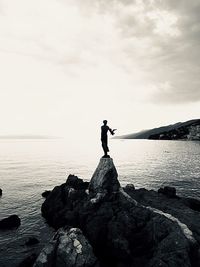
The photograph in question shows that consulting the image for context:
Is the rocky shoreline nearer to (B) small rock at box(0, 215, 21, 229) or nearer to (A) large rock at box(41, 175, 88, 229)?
(A) large rock at box(41, 175, 88, 229)

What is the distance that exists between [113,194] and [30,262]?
10.6 meters

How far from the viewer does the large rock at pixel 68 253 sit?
18.8m

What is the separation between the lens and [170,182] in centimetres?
5956

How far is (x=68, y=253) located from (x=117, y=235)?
499 cm

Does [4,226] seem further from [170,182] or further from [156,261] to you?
[170,182]

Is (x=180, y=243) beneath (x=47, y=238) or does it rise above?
above

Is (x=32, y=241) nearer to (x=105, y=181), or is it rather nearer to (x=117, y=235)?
(x=105, y=181)

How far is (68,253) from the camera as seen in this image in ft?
62.9

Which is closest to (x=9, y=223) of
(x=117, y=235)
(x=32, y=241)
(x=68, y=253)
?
(x=32, y=241)

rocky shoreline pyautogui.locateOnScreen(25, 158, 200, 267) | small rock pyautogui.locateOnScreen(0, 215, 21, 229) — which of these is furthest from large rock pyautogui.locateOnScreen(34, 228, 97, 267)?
small rock pyautogui.locateOnScreen(0, 215, 21, 229)

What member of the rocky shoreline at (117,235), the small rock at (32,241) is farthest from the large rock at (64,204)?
the small rock at (32,241)

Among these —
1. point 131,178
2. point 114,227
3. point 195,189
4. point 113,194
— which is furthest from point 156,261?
point 131,178

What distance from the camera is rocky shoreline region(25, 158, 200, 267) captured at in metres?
19.1

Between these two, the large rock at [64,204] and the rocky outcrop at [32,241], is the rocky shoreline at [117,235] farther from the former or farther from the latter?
the rocky outcrop at [32,241]
